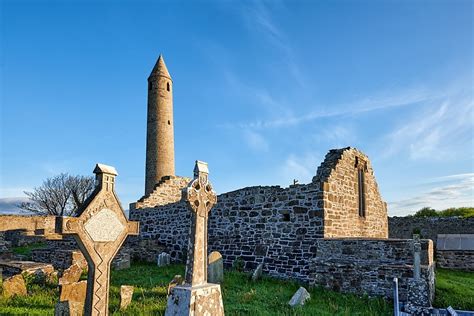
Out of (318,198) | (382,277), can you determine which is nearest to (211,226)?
(318,198)

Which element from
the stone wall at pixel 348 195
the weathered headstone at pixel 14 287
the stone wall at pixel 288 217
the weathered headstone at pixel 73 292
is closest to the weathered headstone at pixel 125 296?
the weathered headstone at pixel 73 292

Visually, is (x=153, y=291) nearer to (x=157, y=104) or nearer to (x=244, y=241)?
(x=244, y=241)

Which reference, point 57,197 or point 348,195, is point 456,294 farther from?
point 57,197

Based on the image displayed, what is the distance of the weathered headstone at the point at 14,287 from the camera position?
8.13m

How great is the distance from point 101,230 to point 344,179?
965cm

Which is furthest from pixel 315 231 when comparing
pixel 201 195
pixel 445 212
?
pixel 445 212

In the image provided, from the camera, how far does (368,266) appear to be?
9.35 metres

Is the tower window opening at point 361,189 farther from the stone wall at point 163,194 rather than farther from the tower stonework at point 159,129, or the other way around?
the tower stonework at point 159,129

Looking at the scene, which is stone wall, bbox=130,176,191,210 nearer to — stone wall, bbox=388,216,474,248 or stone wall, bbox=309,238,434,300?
stone wall, bbox=309,238,434,300

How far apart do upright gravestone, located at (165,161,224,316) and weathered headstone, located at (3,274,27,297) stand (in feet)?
18.4

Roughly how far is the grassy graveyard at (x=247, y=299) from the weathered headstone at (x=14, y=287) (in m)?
0.25

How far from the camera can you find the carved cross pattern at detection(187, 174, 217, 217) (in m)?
5.11

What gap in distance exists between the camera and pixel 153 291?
8625mm

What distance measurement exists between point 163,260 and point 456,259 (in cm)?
1255
